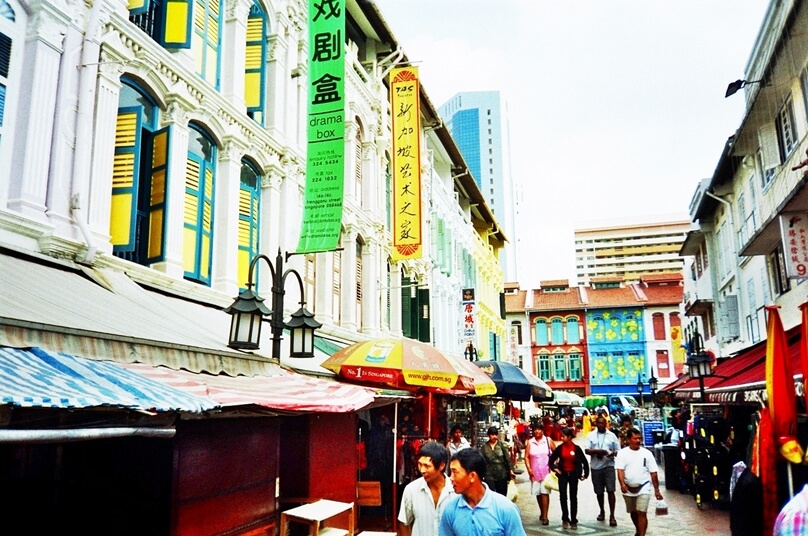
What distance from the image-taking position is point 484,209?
37.1m

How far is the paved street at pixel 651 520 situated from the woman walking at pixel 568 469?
23 cm

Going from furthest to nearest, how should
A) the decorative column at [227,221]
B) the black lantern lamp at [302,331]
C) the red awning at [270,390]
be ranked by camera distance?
the decorative column at [227,221] < the black lantern lamp at [302,331] < the red awning at [270,390]

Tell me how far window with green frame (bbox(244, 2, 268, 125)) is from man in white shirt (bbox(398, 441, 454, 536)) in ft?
30.1

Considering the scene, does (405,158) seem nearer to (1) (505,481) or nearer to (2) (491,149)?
(1) (505,481)

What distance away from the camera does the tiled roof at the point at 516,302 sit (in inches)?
2381

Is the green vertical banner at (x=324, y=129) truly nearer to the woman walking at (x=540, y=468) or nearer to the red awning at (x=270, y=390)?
the red awning at (x=270, y=390)

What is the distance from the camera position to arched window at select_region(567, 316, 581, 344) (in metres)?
59.0

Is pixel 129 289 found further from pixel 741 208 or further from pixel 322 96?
pixel 741 208

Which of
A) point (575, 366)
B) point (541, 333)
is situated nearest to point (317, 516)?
point (575, 366)

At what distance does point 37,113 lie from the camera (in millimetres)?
7957

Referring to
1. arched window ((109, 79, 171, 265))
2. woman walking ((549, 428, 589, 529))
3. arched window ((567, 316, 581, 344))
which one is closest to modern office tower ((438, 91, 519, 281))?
arched window ((567, 316, 581, 344))

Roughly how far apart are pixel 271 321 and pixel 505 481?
5065mm

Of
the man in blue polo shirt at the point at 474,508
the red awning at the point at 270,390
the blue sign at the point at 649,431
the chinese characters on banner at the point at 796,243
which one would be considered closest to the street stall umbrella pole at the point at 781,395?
the man in blue polo shirt at the point at 474,508

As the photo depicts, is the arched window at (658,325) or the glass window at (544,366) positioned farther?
the glass window at (544,366)
